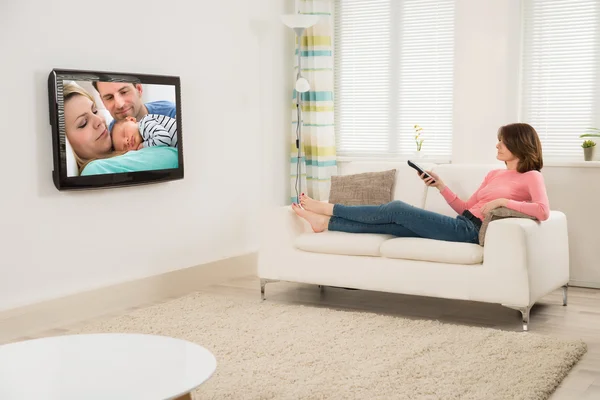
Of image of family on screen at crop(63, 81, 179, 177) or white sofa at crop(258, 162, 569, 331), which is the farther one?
image of family on screen at crop(63, 81, 179, 177)

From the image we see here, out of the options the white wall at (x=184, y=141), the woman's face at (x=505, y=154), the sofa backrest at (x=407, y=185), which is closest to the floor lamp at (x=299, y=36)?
the white wall at (x=184, y=141)

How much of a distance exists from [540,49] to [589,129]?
2.17 feet

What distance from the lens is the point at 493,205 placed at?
4.25m

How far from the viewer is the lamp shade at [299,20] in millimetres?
5738

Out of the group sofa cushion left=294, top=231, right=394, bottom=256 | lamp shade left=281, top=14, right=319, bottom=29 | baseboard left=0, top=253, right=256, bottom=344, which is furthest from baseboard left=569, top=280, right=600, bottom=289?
lamp shade left=281, top=14, right=319, bottom=29

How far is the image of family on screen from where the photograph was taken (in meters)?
4.25

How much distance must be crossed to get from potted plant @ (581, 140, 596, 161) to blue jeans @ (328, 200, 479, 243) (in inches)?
49.1

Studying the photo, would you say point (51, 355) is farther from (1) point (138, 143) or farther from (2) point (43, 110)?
(1) point (138, 143)

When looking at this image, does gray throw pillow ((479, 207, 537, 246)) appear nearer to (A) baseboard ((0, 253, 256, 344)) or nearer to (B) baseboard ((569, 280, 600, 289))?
(B) baseboard ((569, 280, 600, 289))

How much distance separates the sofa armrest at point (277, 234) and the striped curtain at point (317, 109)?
55.9 inches

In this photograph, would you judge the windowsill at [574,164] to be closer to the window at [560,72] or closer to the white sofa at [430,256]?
the window at [560,72]

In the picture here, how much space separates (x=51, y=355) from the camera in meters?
2.62

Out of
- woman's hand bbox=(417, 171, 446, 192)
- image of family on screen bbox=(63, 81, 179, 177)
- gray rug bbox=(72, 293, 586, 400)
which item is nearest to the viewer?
gray rug bbox=(72, 293, 586, 400)

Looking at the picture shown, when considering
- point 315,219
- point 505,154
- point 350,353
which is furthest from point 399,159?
point 350,353
